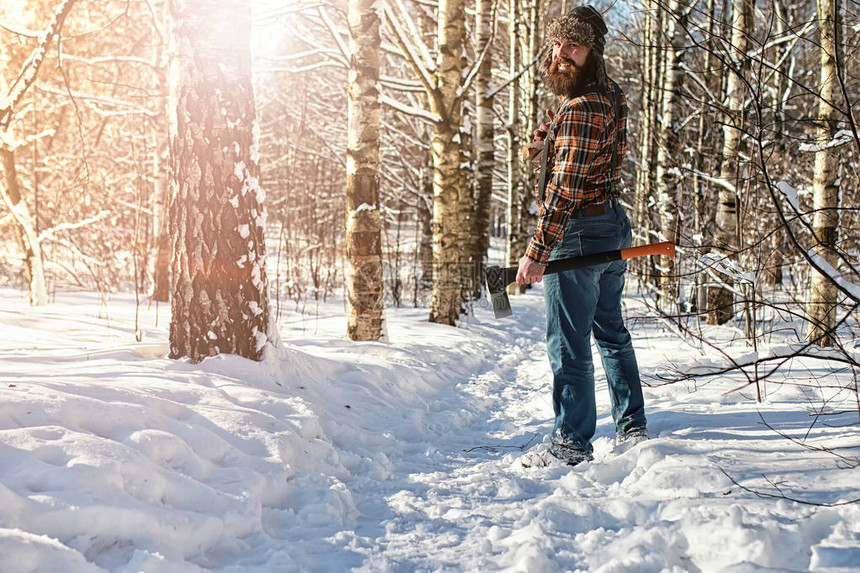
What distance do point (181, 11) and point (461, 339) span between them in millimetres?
4675

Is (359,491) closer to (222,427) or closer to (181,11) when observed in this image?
(222,427)

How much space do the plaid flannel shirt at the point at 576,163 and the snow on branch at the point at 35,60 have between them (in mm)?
2965

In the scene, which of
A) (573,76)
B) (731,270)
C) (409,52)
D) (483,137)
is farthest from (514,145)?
(573,76)

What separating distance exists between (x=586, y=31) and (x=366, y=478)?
2.44 meters

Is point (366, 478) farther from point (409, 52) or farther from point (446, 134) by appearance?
point (446, 134)

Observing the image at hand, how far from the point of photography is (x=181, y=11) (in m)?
3.71

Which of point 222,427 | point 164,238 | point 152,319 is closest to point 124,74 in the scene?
point 164,238

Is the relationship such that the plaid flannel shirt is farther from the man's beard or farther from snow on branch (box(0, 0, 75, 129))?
snow on branch (box(0, 0, 75, 129))

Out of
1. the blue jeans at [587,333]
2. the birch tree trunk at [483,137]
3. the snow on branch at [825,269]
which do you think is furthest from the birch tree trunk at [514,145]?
the snow on branch at [825,269]

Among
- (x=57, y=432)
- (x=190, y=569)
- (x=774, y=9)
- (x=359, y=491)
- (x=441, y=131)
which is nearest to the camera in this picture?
(x=190, y=569)

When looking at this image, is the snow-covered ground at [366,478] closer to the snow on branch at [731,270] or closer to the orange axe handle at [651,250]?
the snow on branch at [731,270]

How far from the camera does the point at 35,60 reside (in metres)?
3.56

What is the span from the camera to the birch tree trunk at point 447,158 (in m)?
7.95

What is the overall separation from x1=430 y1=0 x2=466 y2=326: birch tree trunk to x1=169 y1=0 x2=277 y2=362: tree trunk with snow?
14.7 ft
